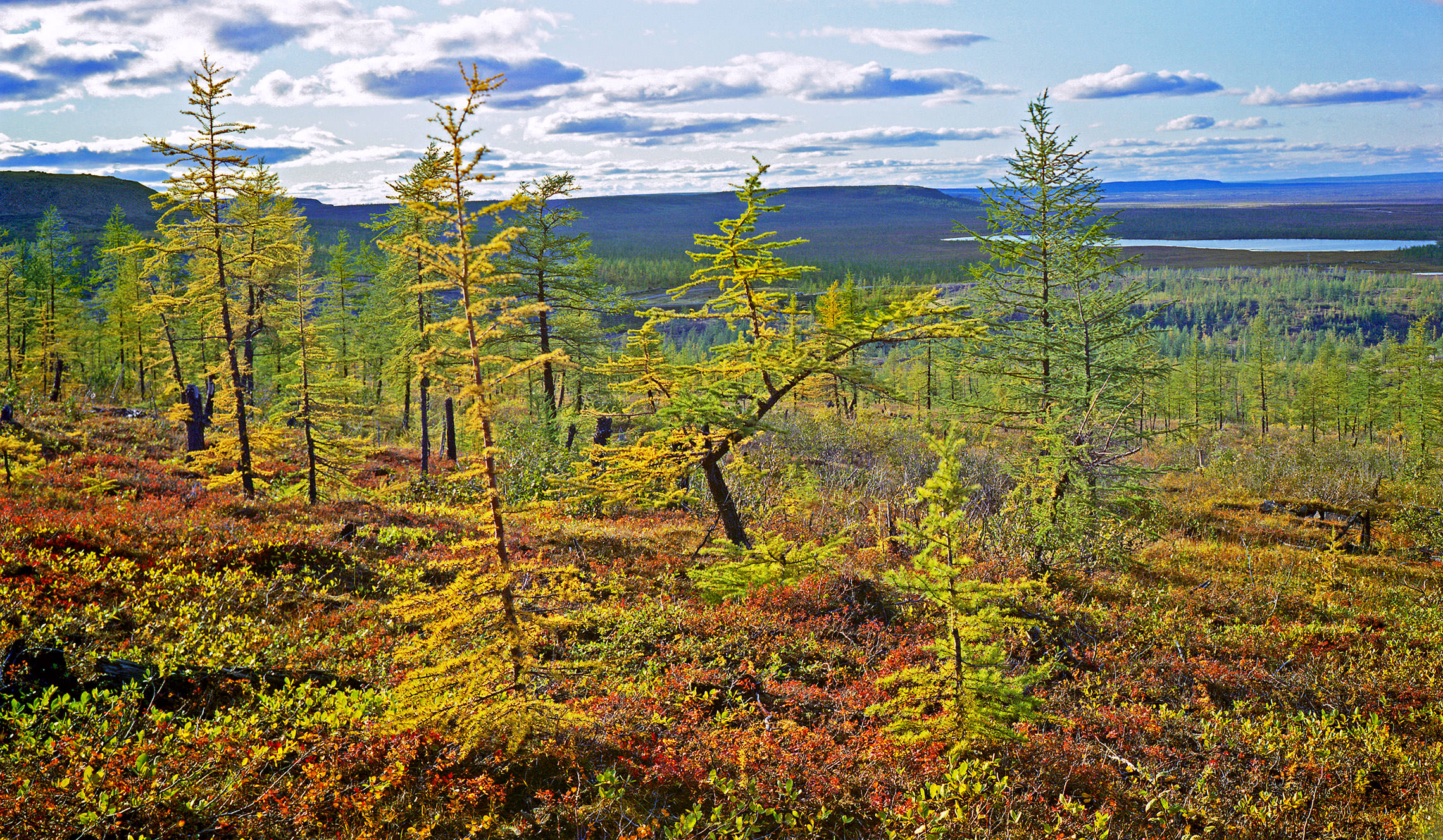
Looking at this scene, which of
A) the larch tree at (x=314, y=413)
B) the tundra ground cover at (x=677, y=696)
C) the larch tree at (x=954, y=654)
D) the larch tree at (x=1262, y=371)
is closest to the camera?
the tundra ground cover at (x=677, y=696)

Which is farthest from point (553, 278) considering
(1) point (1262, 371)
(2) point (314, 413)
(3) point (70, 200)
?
(3) point (70, 200)

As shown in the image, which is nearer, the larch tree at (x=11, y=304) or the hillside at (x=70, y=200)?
the larch tree at (x=11, y=304)

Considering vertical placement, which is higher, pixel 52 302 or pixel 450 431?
pixel 52 302

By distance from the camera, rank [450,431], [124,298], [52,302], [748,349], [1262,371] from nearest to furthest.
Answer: [748,349], [450,431], [124,298], [52,302], [1262,371]

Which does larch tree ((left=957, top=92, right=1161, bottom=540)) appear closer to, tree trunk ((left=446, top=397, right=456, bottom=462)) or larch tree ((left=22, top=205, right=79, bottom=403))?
tree trunk ((left=446, top=397, right=456, bottom=462))

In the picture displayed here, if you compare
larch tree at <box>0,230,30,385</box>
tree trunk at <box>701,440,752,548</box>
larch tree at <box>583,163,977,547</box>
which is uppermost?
larch tree at <box>0,230,30,385</box>

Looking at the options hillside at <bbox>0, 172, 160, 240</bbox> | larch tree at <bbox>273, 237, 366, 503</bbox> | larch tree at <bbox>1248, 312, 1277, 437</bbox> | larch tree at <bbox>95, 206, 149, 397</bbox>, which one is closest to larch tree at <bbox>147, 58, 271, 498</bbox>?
larch tree at <bbox>273, 237, 366, 503</bbox>

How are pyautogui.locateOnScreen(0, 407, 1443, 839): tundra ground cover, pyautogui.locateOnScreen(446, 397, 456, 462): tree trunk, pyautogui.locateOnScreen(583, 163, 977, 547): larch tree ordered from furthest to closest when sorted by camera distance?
pyautogui.locateOnScreen(446, 397, 456, 462): tree trunk → pyautogui.locateOnScreen(583, 163, 977, 547): larch tree → pyautogui.locateOnScreen(0, 407, 1443, 839): tundra ground cover

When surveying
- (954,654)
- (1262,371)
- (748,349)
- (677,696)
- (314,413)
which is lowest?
(677,696)

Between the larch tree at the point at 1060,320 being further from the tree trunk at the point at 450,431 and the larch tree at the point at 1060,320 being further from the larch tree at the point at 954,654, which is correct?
the tree trunk at the point at 450,431

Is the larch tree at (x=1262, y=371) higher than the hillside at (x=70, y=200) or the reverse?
the reverse

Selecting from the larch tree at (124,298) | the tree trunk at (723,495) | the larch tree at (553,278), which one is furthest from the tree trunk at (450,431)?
the tree trunk at (723,495)

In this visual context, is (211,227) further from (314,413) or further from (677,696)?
(677,696)

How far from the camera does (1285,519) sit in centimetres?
1969
